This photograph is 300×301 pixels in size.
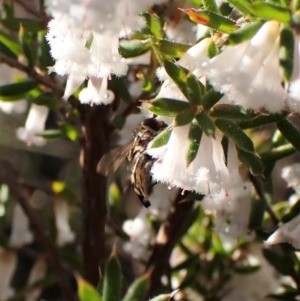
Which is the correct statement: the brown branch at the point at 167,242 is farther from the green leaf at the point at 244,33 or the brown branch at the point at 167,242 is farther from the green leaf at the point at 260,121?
the green leaf at the point at 244,33

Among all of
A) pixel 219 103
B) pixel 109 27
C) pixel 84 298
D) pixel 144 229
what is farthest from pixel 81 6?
pixel 144 229

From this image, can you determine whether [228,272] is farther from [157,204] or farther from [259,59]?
[259,59]

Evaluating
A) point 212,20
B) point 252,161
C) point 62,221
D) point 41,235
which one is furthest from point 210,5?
point 62,221

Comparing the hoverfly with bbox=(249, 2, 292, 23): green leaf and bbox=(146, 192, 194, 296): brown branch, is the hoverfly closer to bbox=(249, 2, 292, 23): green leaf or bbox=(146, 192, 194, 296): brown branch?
bbox=(146, 192, 194, 296): brown branch

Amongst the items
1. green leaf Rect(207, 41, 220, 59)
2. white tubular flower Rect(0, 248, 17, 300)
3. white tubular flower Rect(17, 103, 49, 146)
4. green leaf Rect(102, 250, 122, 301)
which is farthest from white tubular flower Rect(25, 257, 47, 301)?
green leaf Rect(207, 41, 220, 59)

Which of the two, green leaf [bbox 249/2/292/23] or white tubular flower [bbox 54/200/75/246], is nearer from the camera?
green leaf [bbox 249/2/292/23]
